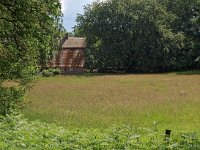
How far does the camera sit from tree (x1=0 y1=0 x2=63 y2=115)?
53.3 ft

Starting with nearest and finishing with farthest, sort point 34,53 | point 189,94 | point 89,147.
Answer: point 89,147 → point 34,53 → point 189,94

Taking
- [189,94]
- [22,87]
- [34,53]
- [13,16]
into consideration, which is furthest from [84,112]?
[189,94]

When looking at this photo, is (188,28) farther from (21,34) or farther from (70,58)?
(21,34)

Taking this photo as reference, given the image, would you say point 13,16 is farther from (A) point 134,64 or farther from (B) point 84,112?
(A) point 134,64

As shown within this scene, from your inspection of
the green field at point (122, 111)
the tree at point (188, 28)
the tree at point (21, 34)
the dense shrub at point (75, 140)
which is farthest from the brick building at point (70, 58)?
the dense shrub at point (75, 140)

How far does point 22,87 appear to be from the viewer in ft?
65.1

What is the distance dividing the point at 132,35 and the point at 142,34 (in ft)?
5.76

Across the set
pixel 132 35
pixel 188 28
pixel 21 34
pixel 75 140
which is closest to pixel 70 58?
pixel 132 35

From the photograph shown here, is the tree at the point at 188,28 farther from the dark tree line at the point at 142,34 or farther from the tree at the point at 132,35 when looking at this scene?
the tree at the point at 132,35

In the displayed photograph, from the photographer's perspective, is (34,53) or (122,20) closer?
(34,53)

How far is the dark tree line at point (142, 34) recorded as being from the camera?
2911 inches

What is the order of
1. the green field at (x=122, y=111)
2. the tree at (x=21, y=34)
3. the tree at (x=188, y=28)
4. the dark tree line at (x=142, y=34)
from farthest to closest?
the dark tree line at (x=142, y=34) < the tree at (x=188, y=28) < the green field at (x=122, y=111) < the tree at (x=21, y=34)

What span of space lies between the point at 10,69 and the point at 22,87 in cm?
222

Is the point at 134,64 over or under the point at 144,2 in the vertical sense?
under
